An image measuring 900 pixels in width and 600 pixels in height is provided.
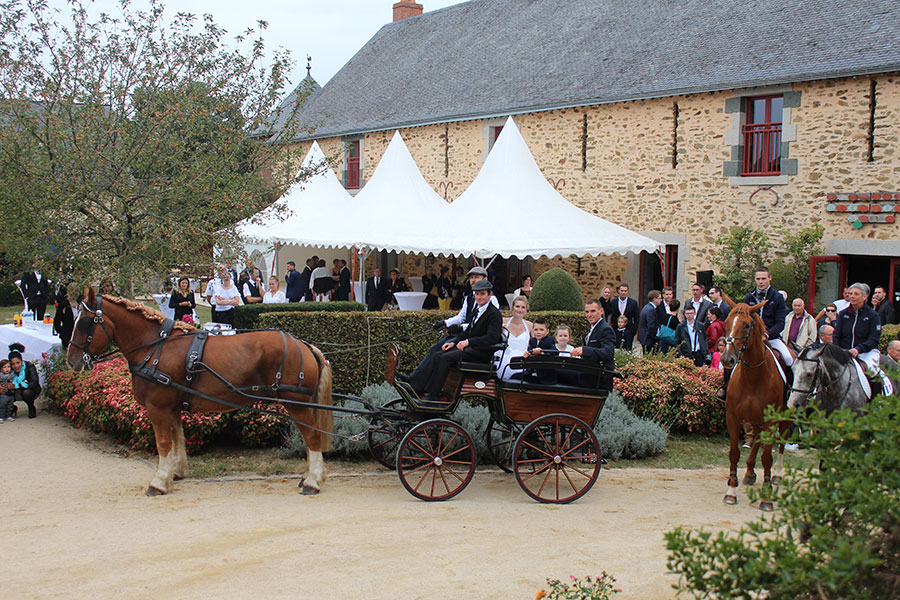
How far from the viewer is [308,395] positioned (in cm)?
734

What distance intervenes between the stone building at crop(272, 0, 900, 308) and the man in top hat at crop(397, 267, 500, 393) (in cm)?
629

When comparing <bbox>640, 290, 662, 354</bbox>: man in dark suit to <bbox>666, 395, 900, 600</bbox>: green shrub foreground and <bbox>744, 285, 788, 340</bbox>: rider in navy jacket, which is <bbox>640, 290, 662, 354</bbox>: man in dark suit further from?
<bbox>666, 395, 900, 600</bbox>: green shrub foreground

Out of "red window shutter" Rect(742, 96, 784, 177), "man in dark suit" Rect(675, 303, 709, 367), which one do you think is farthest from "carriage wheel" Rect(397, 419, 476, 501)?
"red window shutter" Rect(742, 96, 784, 177)

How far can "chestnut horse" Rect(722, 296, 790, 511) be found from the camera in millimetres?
7016

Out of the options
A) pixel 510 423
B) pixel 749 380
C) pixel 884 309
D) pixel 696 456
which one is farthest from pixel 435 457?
pixel 884 309

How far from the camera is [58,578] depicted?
4.93 m

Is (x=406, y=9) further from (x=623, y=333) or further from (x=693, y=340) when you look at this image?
(x=693, y=340)

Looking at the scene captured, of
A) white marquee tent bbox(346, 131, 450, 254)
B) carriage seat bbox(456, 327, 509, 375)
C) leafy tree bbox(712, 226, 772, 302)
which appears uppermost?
white marquee tent bbox(346, 131, 450, 254)

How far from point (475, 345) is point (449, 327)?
2.08 feet

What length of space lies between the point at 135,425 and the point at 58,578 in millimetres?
3608

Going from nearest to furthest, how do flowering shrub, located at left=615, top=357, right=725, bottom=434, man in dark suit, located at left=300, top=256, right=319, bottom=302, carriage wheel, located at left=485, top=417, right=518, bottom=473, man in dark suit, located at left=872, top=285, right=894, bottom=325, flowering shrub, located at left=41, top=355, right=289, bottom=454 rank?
carriage wheel, located at left=485, top=417, right=518, bottom=473
flowering shrub, located at left=41, top=355, right=289, bottom=454
flowering shrub, located at left=615, top=357, right=725, bottom=434
man in dark suit, located at left=872, top=285, right=894, bottom=325
man in dark suit, located at left=300, top=256, right=319, bottom=302

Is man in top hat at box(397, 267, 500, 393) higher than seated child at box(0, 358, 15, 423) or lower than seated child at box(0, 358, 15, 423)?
higher

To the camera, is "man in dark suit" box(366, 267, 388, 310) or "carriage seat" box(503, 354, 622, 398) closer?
"carriage seat" box(503, 354, 622, 398)

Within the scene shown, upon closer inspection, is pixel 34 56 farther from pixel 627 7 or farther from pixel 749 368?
pixel 627 7
